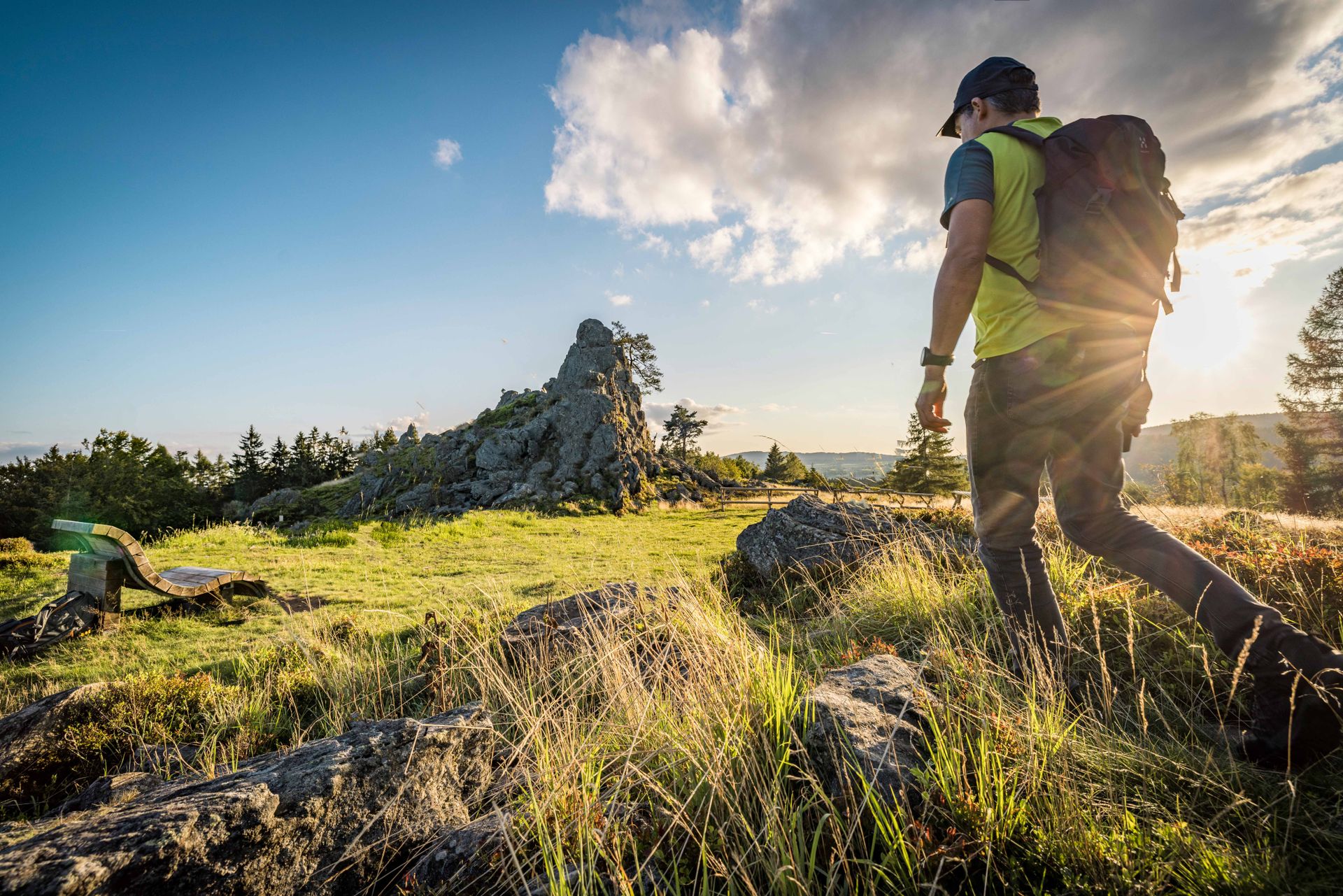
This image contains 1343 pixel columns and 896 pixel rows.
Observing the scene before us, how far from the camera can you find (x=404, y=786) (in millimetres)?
1948

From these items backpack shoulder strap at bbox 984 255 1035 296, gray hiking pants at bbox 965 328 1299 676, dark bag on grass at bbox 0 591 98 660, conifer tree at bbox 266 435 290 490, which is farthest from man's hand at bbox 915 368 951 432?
conifer tree at bbox 266 435 290 490

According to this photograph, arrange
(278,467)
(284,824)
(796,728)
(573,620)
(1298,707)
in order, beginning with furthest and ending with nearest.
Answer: (278,467) → (573,620) → (796,728) → (1298,707) → (284,824)

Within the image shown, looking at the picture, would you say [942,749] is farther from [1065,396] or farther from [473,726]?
[473,726]

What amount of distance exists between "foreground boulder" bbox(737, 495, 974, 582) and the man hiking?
3.08m

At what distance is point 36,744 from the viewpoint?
9.44 feet

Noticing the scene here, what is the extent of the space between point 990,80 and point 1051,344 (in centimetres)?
150

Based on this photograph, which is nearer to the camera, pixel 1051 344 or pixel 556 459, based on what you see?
pixel 1051 344

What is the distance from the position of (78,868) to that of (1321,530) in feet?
28.4

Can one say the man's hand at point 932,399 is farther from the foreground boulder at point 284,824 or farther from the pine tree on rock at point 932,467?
the pine tree on rock at point 932,467

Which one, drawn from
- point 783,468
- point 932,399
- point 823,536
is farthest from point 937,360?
point 783,468

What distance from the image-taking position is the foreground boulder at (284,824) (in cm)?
126

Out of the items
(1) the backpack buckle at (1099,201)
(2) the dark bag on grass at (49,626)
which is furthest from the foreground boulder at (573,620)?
(2) the dark bag on grass at (49,626)

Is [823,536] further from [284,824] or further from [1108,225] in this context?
[284,824]

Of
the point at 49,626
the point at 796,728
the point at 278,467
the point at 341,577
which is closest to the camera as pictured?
the point at 796,728
